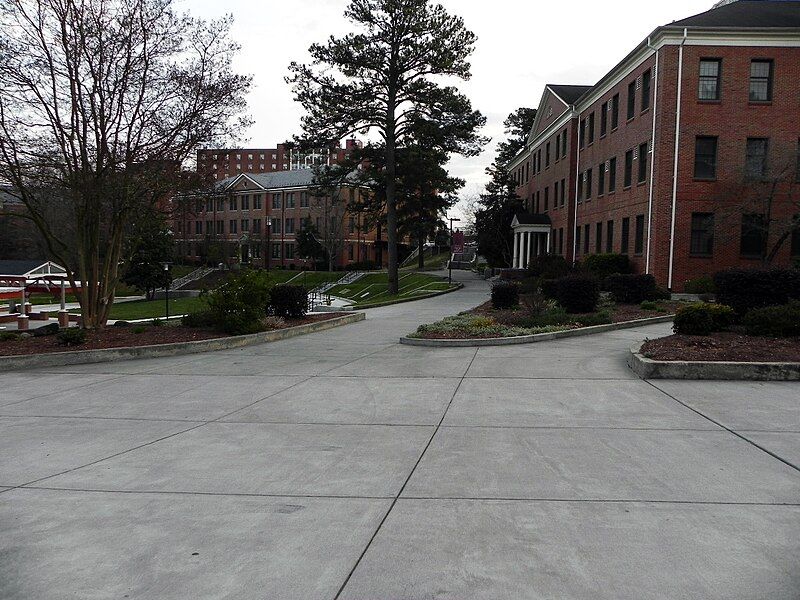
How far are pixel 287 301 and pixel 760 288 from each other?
12.0 metres

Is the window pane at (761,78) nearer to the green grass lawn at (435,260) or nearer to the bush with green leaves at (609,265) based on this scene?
the bush with green leaves at (609,265)

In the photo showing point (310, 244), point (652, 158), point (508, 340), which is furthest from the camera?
point (310, 244)

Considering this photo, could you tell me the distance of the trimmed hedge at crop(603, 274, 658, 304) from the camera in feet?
69.4

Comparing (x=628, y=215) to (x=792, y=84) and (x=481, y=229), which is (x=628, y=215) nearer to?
(x=792, y=84)

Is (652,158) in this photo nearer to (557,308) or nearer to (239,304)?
(557,308)

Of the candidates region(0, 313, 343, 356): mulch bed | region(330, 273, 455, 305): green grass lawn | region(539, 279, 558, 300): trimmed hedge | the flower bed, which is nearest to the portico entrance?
A: region(330, 273, 455, 305): green grass lawn

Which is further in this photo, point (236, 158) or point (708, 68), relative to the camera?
point (236, 158)

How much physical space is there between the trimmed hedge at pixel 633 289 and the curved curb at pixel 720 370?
1185 centimetres

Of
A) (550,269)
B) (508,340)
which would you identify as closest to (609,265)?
(550,269)

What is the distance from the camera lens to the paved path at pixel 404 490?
3.63m

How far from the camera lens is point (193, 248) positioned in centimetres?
8494

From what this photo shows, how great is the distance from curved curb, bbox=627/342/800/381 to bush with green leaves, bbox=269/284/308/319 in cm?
1095

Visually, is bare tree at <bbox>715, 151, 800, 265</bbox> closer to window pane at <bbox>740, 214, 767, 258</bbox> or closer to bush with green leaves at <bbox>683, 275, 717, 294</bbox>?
window pane at <bbox>740, 214, 767, 258</bbox>

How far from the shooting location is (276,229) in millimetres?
79812
